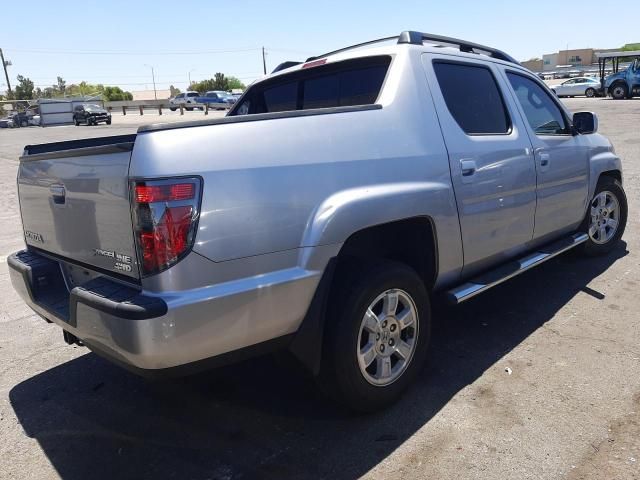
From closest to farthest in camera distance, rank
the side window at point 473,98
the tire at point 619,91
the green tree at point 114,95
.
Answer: the side window at point 473,98
the tire at point 619,91
the green tree at point 114,95

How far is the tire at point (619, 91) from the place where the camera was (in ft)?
101

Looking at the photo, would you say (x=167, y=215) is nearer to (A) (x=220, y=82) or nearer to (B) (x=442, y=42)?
(B) (x=442, y=42)

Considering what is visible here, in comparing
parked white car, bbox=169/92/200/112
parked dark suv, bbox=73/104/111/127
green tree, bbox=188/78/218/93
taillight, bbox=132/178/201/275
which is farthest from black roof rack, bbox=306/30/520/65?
green tree, bbox=188/78/218/93

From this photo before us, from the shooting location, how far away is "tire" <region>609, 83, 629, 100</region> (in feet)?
101

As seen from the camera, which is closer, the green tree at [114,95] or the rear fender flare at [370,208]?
the rear fender flare at [370,208]

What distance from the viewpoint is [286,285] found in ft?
7.89

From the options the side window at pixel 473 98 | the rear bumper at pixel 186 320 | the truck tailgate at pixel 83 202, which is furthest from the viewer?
the side window at pixel 473 98

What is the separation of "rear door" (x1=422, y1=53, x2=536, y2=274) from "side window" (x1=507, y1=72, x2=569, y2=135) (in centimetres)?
26

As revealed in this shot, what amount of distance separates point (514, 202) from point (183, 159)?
241 cm

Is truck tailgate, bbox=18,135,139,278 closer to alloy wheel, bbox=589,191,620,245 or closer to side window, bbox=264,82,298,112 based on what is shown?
side window, bbox=264,82,298,112

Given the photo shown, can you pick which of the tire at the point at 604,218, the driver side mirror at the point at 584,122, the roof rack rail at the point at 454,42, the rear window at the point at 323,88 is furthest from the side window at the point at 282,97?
the tire at the point at 604,218

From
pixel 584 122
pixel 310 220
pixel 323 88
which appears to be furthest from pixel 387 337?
pixel 584 122

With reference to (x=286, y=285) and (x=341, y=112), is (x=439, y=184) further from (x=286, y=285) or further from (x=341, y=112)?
(x=286, y=285)

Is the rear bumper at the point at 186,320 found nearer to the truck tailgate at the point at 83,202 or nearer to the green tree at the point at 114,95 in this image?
the truck tailgate at the point at 83,202
